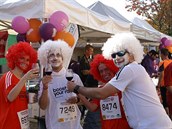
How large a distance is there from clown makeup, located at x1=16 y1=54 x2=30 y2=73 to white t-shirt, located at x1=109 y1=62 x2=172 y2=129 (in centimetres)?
102

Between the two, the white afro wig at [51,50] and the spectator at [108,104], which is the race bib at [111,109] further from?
the white afro wig at [51,50]

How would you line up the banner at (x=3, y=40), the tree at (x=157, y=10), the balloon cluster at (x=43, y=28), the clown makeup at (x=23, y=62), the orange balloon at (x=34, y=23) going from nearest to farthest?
1. the clown makeup at (x=23, y=62)
2. the balloon cluster at (x=43, y=28)
3. the orange balloon at (x=34, y=23)
4. the banner at (x=3, y=40)
5. the tree at (x=157, y=10)

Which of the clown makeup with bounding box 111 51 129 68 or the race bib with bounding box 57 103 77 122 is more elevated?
the clown makeup with bounding box 111 51 129 68

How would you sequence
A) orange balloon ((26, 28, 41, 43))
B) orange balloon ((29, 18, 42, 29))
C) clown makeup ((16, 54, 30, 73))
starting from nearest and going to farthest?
clown makeup ((16, 54, 30, 73)) < orange balloon ((26, 28, 41, 43)) < orange balloon ((29, 18, 42, 29))

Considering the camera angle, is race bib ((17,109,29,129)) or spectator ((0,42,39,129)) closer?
spectator ((0,42,39,129))

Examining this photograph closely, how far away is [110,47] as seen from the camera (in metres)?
3.00

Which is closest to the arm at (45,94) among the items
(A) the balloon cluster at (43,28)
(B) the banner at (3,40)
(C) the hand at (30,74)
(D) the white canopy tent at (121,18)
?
(C) the hand at (30,74)

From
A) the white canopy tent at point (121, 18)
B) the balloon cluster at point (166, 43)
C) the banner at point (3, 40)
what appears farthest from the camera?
the balloon cluster at point (166, 43)

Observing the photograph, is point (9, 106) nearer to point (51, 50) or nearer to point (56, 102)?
point (56, 102)

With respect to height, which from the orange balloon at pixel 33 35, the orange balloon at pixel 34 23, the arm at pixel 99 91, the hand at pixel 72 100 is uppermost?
the orange balloon at pixel 34 23

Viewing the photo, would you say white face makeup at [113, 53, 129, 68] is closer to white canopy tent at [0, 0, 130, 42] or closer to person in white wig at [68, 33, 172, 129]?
person in white wig at [68, 33, 172, 129]

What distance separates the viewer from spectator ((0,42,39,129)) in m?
3.04

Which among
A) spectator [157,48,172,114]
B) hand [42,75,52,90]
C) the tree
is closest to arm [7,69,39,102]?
hand [42,75,52,90]

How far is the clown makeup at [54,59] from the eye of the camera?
133 inches
